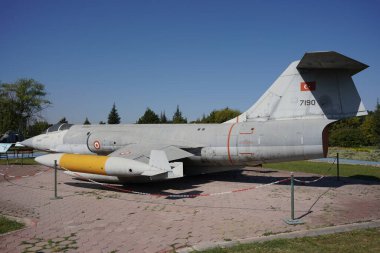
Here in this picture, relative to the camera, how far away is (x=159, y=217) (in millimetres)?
6914

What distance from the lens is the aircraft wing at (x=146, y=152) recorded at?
33.4 feet

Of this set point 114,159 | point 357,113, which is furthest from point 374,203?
point 114,159

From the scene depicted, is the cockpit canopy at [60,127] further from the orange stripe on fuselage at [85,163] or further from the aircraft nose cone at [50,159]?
the orange stripe on fuselage at [85,163]

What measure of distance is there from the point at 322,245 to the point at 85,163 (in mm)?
7748

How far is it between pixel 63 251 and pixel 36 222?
6.74 ft

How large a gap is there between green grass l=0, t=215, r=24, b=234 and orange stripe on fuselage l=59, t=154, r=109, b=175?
3.35 meters

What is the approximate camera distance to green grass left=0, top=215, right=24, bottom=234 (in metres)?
5.92

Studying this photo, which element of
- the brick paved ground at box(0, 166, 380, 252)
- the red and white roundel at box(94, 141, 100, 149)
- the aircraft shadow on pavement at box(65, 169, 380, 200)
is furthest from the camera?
the red and white roundel at box(94, 141, 100, 149)

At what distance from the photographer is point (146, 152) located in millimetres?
10602

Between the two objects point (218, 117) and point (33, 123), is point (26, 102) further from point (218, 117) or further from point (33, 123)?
point (218, 117)

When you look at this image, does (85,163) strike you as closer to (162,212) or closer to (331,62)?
(162,212)

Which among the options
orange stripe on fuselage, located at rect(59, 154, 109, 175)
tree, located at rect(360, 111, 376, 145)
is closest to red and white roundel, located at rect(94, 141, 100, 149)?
orange stripe on fuselage, located at rect(59, 154, 109, 175)

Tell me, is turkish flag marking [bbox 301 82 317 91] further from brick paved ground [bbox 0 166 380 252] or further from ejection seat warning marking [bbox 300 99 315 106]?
brick paved ground [bbox 0 166 380 252]

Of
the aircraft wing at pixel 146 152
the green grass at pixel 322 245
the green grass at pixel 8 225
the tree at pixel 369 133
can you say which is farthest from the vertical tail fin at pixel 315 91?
the tree at pixel 369 133
